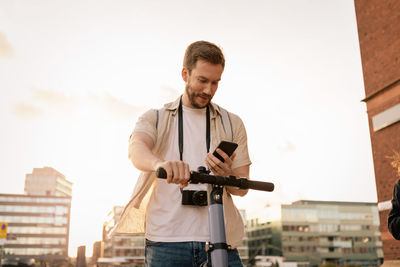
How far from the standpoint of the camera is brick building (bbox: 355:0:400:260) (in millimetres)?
11930

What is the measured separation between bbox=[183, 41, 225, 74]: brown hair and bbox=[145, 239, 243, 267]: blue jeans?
105 centimetres

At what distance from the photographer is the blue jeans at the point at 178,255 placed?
86.8 inches

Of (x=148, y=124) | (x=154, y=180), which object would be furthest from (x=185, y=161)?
(x=148, y=124)

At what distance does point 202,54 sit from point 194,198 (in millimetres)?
862

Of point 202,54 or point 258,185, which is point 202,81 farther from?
point 258,185

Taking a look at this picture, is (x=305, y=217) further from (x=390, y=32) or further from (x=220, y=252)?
(x=220, y=252)

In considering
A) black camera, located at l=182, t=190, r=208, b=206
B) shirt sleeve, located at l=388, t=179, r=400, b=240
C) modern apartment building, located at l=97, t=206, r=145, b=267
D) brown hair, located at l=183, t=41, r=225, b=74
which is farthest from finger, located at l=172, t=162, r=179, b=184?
modern apartment building, located at l=97, t=206, r=145, b=267

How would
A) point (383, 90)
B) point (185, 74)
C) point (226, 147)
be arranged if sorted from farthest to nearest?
point (383, 90), point (185, 74), point (226, 147)

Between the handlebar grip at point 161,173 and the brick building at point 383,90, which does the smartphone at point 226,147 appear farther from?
the brick building at point 383,90

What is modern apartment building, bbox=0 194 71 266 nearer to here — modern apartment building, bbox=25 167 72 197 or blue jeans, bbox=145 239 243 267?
modern apartment building, bbox=25 167 72 197

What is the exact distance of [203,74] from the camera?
240 centimetres

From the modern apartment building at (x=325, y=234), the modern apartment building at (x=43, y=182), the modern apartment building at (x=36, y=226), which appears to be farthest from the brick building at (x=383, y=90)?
the modern apartment building at (x=43, y=182)

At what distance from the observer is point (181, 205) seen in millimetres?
2324

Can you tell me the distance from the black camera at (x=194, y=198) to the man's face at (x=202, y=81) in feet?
1.96
